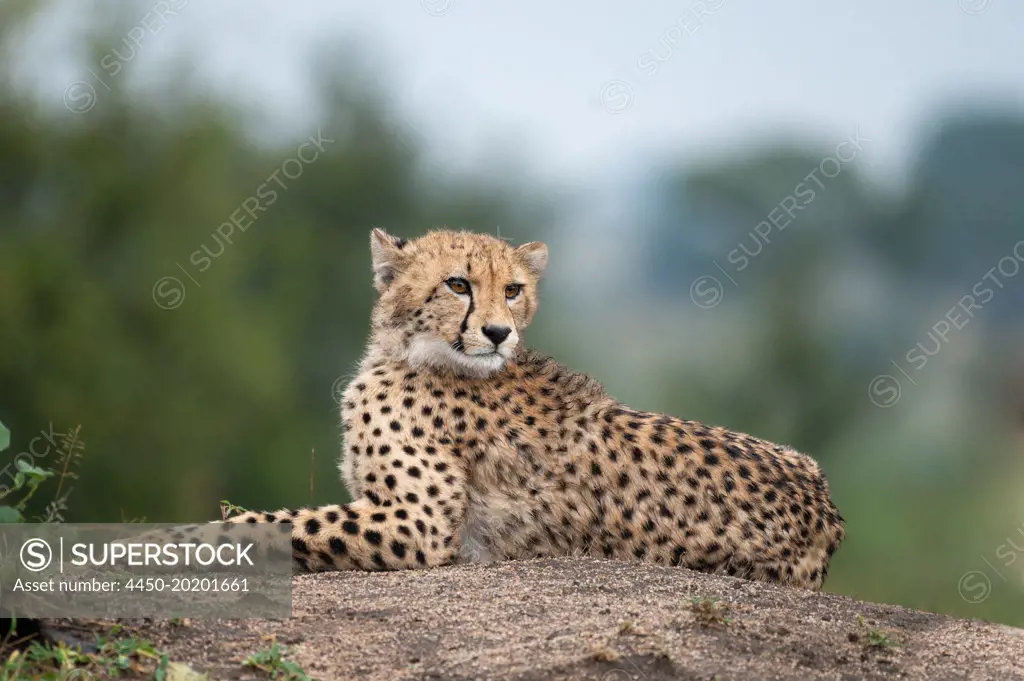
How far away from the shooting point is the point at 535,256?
5.34 metres

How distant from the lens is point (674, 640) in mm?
3805

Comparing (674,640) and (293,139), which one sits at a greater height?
(293,139)

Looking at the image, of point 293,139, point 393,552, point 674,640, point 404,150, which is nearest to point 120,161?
point 293,139

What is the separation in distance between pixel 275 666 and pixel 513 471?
1.63 m

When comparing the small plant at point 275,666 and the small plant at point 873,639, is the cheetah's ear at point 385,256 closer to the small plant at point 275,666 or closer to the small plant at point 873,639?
the small plant at point 275,666

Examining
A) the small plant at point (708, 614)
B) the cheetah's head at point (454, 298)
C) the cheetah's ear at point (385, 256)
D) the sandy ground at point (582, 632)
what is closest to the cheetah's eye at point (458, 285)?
the cheetah's head at point (454, 298)

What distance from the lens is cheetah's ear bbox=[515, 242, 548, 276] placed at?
17.3 ft

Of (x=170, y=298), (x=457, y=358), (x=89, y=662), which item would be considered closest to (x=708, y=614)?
(x=457, y=358)

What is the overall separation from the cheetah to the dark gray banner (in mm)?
143

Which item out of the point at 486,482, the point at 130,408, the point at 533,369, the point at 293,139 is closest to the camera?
the point at 486,482

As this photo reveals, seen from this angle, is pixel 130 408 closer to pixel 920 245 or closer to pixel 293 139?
pixel 293 139

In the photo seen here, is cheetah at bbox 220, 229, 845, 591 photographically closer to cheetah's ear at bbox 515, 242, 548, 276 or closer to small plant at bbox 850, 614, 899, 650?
cheetah's ear at bbox 515, 242, 548, 276

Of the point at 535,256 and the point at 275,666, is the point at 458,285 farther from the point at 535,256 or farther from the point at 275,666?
the point at 275,666

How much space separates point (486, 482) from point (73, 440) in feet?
4.90
